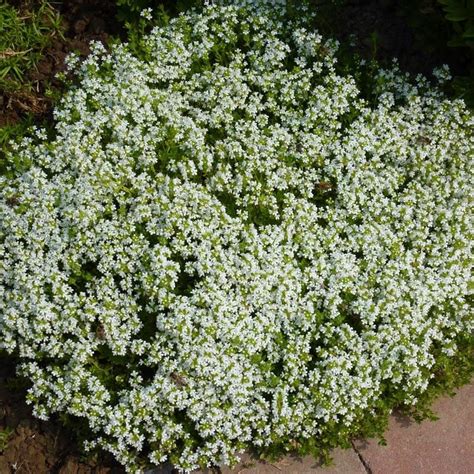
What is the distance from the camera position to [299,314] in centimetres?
485

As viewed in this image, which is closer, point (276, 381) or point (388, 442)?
point (276, 381)

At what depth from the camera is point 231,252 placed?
4.95 metres

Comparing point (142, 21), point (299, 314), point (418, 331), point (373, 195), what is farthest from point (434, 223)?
point (142, 21)

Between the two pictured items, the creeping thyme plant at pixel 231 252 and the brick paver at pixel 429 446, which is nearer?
the creeping thyme plant at pixel 231 252

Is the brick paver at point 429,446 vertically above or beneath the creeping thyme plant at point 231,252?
beneath

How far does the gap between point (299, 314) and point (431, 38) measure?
110 inches

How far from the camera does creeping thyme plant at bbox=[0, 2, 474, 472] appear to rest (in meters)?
4.68

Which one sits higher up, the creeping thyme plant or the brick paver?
the creeping thyme plant

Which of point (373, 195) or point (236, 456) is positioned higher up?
point (373, 195)

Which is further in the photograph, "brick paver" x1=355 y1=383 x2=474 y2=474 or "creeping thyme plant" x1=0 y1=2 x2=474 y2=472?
"brick paver" x1=355 y1=383 x2=474 y2=474

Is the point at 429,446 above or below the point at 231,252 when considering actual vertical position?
below

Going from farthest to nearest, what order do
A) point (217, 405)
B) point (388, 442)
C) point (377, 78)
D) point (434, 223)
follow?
point (377, 78)
point (434, 223)
point (388, 442)
point (217, 405)

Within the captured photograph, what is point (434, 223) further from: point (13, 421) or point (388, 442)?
point (13, 421)

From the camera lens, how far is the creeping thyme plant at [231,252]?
4.68 metres
